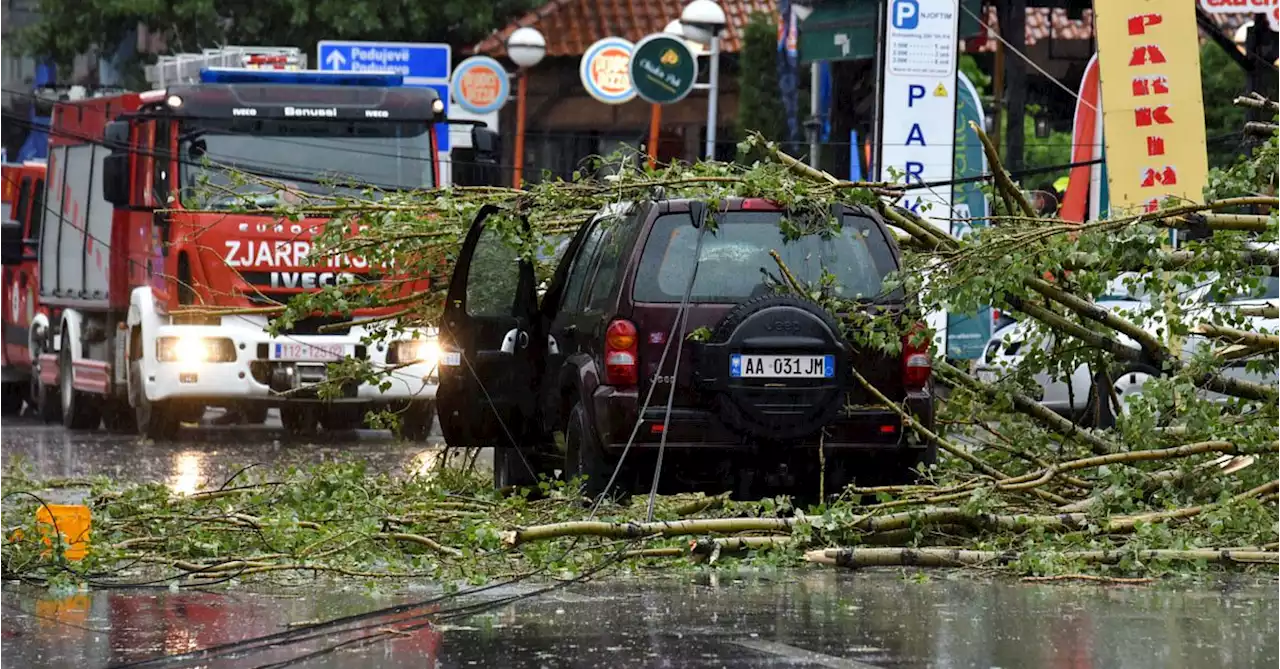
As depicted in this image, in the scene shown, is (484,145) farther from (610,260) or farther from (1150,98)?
(610,260)

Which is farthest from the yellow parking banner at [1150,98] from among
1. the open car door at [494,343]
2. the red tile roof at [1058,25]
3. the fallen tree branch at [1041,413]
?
the red tile roof at [1058,25]

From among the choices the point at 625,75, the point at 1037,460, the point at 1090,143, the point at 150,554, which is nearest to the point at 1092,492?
the point at 1037,460

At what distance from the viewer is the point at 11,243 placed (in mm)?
23328

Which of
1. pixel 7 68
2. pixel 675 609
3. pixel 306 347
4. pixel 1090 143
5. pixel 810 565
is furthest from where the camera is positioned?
pixel 7 68

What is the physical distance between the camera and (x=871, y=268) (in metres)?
11.8

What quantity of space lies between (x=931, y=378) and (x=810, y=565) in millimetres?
1741

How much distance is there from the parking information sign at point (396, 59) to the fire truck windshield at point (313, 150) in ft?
34.8

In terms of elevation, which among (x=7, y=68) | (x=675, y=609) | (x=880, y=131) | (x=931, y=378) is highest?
(x=7, y=68)

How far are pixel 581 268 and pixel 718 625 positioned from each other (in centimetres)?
456

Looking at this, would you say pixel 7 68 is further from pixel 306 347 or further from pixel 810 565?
pixel 810 565

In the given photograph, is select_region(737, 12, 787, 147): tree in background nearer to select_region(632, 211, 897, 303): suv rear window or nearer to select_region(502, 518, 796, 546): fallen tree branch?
select_region(632, 211, 897, 303): suv rear window

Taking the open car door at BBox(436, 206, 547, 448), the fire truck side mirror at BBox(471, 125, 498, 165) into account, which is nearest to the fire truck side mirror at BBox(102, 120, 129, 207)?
the fire truck side mirror at BBox(471, 125, 498, 165)

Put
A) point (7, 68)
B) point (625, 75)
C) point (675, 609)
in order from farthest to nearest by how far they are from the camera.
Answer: point (7, 68) < point (625, 75) < point (675, 609)

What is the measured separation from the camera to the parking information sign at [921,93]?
2095cm
